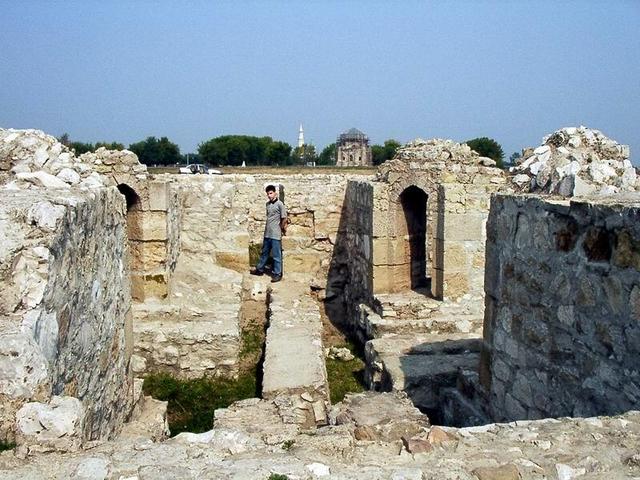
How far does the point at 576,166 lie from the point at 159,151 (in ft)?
150

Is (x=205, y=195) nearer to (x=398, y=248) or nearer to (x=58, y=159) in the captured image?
(x=398, y=248)

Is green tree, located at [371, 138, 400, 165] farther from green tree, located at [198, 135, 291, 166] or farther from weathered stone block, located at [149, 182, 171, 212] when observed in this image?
weathered stone block, located at [149, 182, 171, 212]

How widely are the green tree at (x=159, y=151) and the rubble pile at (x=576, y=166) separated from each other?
43.6m

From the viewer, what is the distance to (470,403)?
4.96m

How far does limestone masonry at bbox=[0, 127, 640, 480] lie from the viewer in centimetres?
263

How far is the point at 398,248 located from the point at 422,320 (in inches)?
53.7

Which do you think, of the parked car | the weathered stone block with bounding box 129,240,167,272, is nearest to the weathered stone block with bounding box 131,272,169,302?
the weathered stone block with bounding box 129,240,167,272

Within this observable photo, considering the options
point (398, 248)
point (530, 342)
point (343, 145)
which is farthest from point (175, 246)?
point (343, 145)

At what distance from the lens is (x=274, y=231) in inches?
410

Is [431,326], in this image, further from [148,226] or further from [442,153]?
[148,226]

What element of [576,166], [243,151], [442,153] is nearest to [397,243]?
[442,153]

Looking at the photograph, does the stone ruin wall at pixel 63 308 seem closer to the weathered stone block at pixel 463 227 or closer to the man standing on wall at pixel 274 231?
the weathered stone block at pixel 463 227

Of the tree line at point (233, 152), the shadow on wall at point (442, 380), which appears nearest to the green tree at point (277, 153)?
the tree line at point (233, 152)

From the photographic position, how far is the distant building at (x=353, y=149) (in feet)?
159
